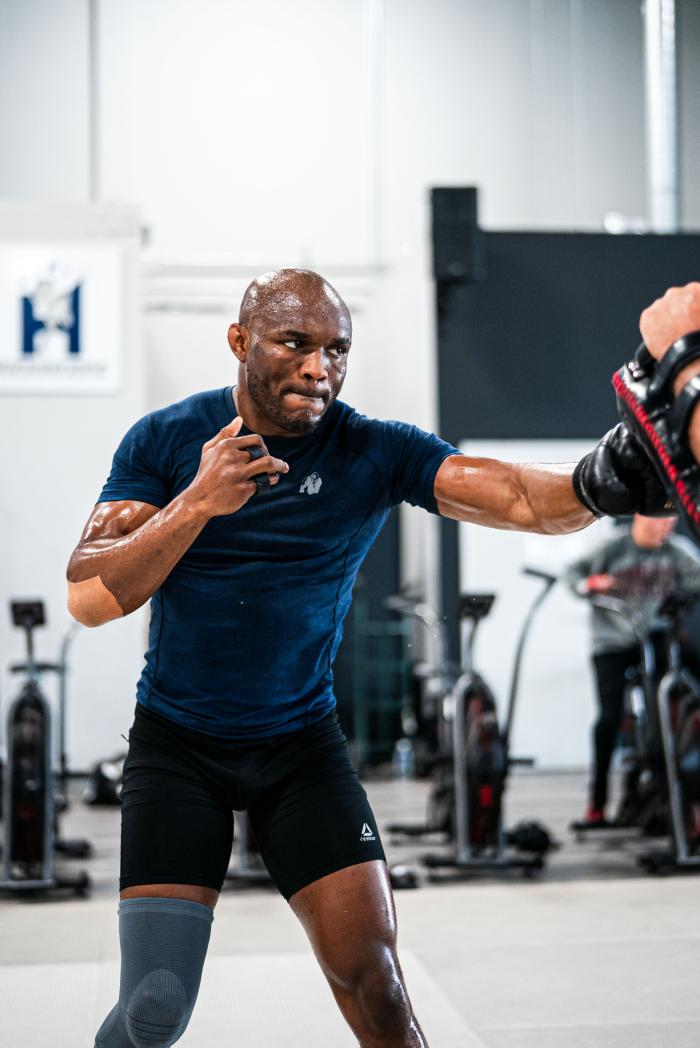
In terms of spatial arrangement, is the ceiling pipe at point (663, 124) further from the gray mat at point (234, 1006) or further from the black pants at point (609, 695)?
the gray mat at point (234, 1006)

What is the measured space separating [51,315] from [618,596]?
4426mm

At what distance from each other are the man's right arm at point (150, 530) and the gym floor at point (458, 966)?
5.71 feet

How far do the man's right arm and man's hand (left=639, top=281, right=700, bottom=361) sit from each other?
0.60 metres

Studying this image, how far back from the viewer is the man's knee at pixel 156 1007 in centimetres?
198

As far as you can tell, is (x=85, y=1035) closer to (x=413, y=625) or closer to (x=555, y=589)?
(x=555, y=589)

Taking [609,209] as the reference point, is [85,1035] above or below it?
below

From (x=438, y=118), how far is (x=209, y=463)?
9.90 m

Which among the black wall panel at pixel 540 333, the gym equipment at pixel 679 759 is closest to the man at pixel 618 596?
the gym equipment at pixel 679 759

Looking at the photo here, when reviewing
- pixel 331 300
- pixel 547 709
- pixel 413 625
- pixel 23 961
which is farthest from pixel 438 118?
pixel 331 300

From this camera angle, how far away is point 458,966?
3.98 metres

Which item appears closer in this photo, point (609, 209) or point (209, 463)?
point (209, 463)

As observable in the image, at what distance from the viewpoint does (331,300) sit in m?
2.09

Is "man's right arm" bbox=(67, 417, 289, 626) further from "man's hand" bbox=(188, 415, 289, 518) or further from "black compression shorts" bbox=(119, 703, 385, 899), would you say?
"black compression shorts" bbox=(119, 703, 385, 899)

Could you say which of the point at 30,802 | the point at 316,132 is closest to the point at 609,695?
the point at 30,802
